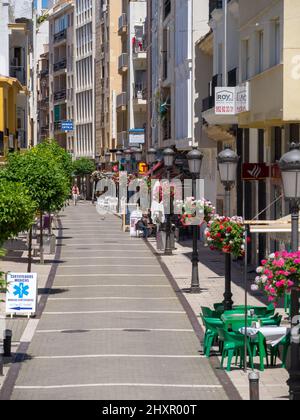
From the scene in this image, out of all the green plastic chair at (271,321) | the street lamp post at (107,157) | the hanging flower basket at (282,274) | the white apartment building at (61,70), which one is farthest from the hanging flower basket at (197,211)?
the white apartment building at (61,70)

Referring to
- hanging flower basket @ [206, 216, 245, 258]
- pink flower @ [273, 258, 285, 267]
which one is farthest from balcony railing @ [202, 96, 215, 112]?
pink flower @ [273, 258, 285, 267]

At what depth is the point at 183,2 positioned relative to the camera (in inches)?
2319

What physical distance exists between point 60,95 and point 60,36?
22.0 ft

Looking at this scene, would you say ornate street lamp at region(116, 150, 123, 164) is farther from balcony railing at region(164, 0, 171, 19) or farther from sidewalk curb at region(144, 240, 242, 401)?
sidewalk curb at region(144, 240, 242, 401)

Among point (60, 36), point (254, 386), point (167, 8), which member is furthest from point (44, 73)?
point (254, 386)

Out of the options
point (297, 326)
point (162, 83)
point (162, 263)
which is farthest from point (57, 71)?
point (297, 326)

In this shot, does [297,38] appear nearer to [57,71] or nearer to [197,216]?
[197,216]

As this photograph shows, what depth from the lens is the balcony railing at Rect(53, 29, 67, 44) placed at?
14412 cm

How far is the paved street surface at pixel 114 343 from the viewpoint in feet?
66.0

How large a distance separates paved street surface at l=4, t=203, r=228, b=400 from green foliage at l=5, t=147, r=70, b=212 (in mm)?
2503

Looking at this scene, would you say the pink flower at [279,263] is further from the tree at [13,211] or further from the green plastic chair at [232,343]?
the tree at [13,211]

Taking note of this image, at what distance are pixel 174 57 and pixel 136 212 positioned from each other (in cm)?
830

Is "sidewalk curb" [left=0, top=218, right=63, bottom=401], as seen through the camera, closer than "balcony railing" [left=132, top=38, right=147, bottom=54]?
Yes

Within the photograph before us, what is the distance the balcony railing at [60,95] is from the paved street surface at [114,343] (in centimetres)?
10157
